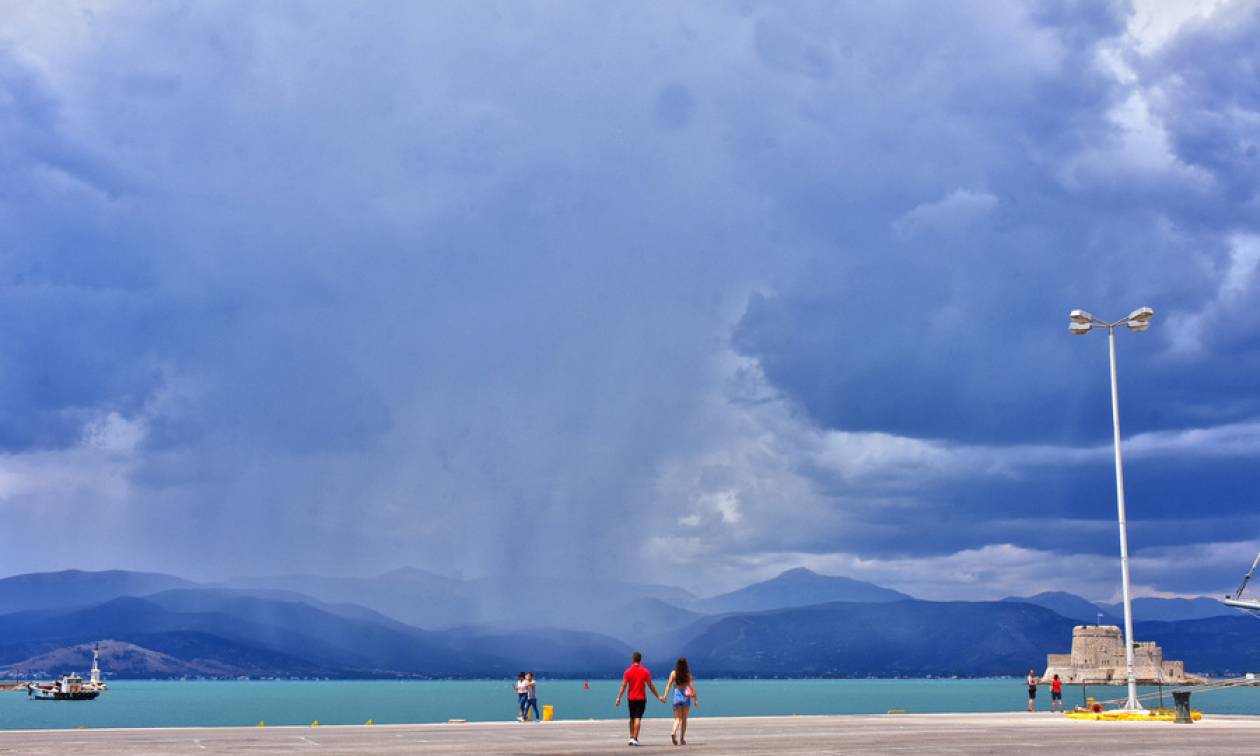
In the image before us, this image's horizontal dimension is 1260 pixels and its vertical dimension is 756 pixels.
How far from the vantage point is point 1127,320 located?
46625mm

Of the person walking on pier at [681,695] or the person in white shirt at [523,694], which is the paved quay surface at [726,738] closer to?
the person walking on pier at [681,695]

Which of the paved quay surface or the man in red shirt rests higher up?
the man in red shirt

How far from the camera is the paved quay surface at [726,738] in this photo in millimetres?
29312

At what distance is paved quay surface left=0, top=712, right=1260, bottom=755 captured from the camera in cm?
2931

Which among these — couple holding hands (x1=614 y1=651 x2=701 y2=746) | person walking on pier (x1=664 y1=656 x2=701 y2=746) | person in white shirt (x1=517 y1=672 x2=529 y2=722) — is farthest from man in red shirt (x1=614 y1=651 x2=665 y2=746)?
person in white shirt (x1=517 y1=672 x2=529 y2=722)

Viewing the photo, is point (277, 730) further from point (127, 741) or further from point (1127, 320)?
point (1127, 320)

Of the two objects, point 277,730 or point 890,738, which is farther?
point 277,730

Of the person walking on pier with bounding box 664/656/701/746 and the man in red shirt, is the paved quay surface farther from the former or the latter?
the person walking on pier with bounding box 664/656/701/746

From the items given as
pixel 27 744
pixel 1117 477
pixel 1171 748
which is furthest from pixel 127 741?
pixel 1117 477

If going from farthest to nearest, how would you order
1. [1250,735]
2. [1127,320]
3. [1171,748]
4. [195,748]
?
[1127,320], [1250,735], [195,748], [1171,748]

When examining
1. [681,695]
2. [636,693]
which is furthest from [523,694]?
[681,695]

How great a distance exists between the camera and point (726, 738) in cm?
3400

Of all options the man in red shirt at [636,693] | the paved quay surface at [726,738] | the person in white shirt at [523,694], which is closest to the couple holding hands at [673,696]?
the man in red shirt at [636,693]

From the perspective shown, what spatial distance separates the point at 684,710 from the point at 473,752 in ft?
19.2
